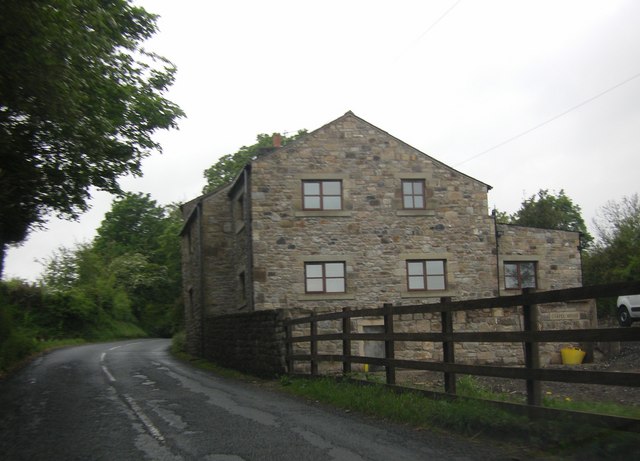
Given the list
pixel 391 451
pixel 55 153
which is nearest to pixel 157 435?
pixel 391 451

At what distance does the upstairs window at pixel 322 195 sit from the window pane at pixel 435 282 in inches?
149

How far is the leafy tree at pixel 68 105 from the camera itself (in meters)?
8.98

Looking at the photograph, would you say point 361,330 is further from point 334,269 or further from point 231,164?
point 231,164

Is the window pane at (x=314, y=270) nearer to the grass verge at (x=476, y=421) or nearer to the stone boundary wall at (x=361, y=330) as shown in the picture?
the stone boundary wall at (x=361, y=330)

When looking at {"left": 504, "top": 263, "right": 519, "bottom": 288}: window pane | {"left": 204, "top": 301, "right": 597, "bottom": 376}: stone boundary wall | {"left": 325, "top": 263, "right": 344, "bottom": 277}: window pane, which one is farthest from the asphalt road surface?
{"left": 504, "top": 263, "right": 519, "bottom": 288}: window pane

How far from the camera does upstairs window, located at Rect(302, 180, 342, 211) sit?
829 inches

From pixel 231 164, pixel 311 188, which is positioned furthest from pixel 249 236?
pixel 231 164

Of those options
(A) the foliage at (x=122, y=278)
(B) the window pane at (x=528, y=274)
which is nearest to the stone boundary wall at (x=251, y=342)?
(B) the window pane at (x=528, y=274)

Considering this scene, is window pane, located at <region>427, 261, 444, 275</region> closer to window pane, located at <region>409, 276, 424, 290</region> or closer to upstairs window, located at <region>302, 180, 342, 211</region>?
window pane, located at <region>409, 276, 424, 290</region>

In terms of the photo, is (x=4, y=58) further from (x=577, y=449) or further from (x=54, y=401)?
(x=577, y=449)

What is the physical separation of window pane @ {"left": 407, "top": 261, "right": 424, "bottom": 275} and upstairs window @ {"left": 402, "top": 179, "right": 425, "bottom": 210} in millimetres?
1867

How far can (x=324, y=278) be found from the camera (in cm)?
2067

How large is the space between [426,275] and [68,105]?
14089 millimetres

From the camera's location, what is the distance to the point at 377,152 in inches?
846
